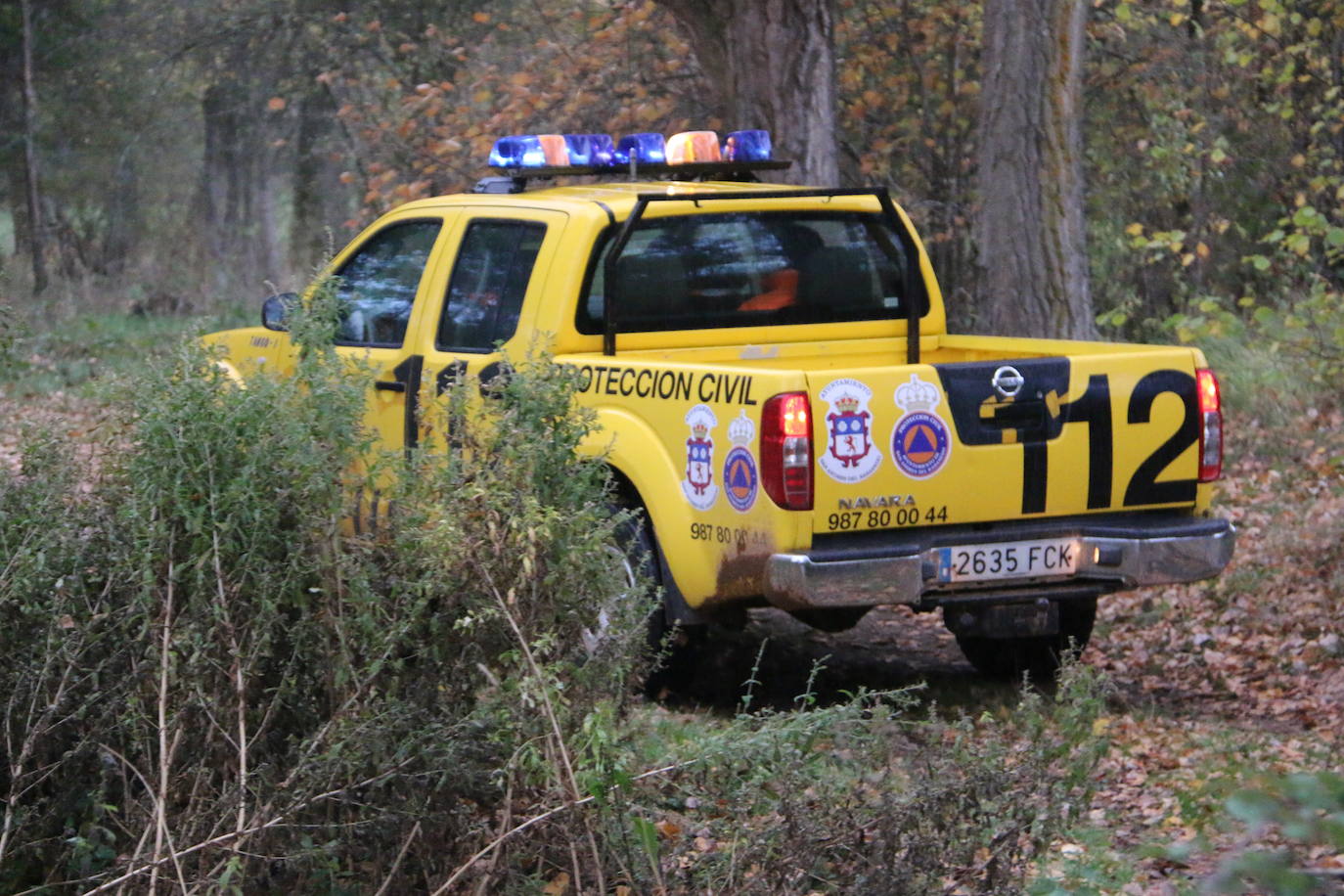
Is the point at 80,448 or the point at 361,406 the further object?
the point at 80,448

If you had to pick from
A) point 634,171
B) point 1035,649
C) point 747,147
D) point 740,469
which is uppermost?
point 747,147

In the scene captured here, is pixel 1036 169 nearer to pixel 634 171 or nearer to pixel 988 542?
pixel 634 171

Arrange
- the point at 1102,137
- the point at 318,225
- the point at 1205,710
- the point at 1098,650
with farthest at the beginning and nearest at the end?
the point at 318,225
the point at 1102,137
the point at 1098,650
the point at 1205,710

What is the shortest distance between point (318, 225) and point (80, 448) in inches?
987

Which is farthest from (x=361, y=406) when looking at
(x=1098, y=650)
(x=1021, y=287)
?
(x=1021, y=287)

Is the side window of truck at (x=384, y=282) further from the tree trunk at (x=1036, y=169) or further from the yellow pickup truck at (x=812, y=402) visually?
the tree trunk at (x=1036, y=169)

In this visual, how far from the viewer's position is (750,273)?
678 centimetres

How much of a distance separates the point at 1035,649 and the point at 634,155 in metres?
2.76

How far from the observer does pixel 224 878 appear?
11.9 feet

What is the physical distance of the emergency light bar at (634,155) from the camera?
24.0 ft

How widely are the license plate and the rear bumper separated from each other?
0.08ft

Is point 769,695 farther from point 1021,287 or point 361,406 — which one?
point 1021,287

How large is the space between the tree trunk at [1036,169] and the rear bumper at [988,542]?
153 inches

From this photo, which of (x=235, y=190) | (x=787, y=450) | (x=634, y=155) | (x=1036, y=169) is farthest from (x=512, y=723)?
(x=235, y=190)
